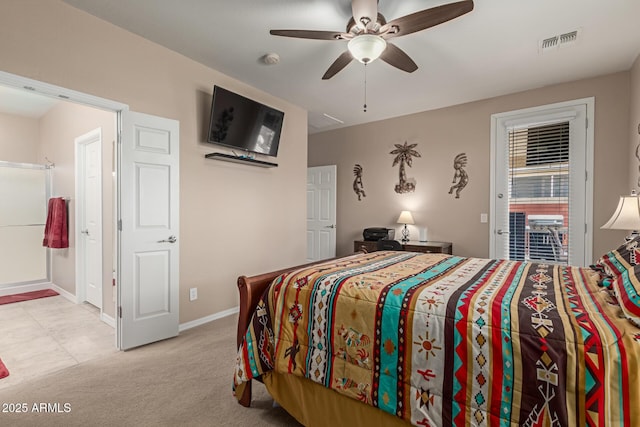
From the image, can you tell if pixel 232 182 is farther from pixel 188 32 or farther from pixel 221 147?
pixel 188 32

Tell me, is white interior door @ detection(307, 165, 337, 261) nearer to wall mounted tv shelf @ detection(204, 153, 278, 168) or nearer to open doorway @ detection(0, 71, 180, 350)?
wall mounted tv shelf @ detection(204, 153, 278, 168)

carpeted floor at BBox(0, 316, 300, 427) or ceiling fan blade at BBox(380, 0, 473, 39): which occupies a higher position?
ceiling fan blade at BBox(380, 0, 473, 39)

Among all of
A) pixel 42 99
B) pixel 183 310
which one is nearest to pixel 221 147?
pixel 183 310

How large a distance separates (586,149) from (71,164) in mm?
6420

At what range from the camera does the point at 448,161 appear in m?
4.41

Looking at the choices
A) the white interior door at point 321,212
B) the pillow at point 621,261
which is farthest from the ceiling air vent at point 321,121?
the pillow at point 621,261

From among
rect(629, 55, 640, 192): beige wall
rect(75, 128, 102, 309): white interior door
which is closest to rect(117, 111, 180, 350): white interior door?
→ rect(75, 128, 102, 309): white interior door

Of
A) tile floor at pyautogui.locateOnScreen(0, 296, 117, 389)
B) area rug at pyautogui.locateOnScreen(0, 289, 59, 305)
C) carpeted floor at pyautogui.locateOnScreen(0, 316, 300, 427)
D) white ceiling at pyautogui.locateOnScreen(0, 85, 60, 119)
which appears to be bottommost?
area rug at pyautogui.locateOnScreen(0, 289, 59, 305)

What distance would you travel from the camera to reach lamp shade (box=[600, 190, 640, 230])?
221 centimetres

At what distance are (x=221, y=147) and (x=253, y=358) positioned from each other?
246 centimetres

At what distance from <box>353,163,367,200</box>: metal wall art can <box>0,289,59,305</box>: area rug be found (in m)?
4.82

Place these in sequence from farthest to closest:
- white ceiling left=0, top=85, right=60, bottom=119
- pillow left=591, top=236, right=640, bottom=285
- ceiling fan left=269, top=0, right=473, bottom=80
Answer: white ceiling left=0, top=85, right=60, bottom=119, ceiling fan left=269, top=0, right=473, bottom=80, pillow left=591, top=236, right=640, bottom=285

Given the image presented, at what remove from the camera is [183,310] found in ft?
10.2

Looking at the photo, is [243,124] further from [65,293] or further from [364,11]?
[65,293]
